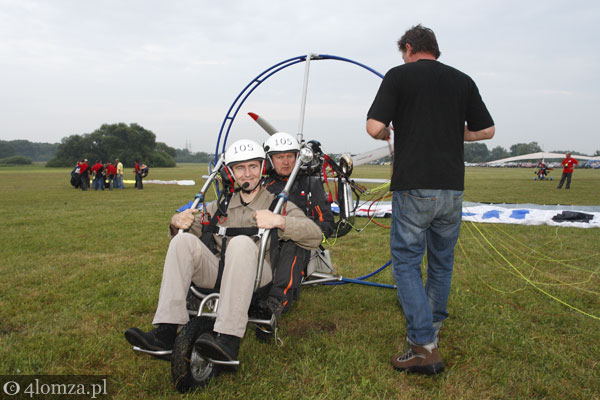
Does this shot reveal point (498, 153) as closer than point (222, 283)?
No

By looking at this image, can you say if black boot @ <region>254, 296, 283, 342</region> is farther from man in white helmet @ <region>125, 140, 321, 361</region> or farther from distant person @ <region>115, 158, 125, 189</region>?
distant person @ <region>115, 158, 125, 189</region>

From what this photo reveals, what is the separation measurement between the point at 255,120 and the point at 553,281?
173 inches

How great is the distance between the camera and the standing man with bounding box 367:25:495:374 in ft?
8.60

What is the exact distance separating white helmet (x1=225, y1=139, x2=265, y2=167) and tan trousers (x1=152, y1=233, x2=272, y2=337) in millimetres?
843

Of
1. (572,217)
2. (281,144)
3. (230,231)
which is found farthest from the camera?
(572,217)

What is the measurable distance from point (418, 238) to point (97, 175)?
20.6 m

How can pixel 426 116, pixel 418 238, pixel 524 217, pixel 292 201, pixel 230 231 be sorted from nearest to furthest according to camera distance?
pixel 426 116 < pixel 418 238 < pixel 230 231 < pixel 292 201 < pixel 524 217

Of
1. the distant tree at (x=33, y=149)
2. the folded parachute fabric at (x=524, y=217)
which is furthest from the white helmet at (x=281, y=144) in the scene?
the distant tree at (x=33, y=149)

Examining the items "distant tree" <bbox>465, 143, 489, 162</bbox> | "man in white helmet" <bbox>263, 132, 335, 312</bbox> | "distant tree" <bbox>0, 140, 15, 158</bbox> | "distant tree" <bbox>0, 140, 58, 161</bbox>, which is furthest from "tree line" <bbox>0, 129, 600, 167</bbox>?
"distant tree" <bbox>465, 143, 489, 162</bbox>

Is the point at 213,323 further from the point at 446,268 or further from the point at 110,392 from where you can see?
the point at 446,268

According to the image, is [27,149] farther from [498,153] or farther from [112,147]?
[498,153]

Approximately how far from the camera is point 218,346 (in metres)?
2.32

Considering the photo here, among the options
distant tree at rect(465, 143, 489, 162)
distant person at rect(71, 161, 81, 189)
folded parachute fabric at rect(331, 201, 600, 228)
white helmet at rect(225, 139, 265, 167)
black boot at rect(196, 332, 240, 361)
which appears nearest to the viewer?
black boot at rect(196, 332, 240, 361)

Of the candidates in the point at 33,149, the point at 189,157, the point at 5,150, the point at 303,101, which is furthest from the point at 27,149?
the point at 303,101
